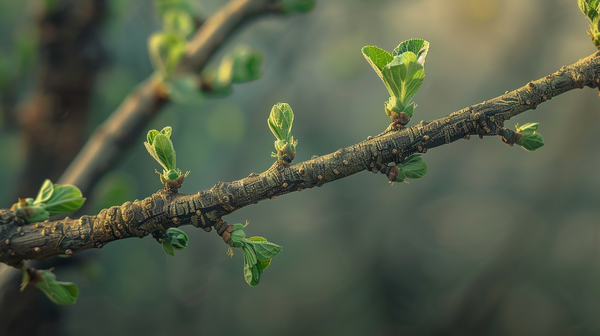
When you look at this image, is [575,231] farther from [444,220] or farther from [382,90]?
[382,90]

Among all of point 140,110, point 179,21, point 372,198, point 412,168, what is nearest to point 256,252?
point 412,168

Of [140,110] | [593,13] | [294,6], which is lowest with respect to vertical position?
[593,13]

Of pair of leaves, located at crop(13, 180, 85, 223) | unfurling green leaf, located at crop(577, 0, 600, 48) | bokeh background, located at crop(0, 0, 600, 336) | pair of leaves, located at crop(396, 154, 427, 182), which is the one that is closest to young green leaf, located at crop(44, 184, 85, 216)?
pair of leaves, located at crop(13, 180, 85, 223)

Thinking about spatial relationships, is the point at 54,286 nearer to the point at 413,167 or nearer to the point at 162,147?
the point at 162,147

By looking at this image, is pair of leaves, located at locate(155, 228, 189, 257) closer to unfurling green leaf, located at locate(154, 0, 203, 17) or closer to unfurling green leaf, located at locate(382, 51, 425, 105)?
unfurling green leaf, located at locate(382, 51, 425, 105)

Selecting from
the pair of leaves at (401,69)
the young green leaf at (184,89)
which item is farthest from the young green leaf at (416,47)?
the young green leaf at (184,89)

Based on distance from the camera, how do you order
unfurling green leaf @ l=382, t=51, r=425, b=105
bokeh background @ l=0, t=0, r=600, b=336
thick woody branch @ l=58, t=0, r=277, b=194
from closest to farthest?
unfurling green leaf @ l=382, t=51, r=425, b=105 → thick woody branch @ l=58, t=0, r=277, b=194 → bokeh background @ l=0, t=0, r=600, b=336

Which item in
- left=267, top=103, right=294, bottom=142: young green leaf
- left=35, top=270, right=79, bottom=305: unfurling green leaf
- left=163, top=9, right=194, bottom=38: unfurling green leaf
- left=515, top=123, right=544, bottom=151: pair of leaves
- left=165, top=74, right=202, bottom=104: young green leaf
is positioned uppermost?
left=163, top=9, right=194, bottom=38: unfurling green leaf
